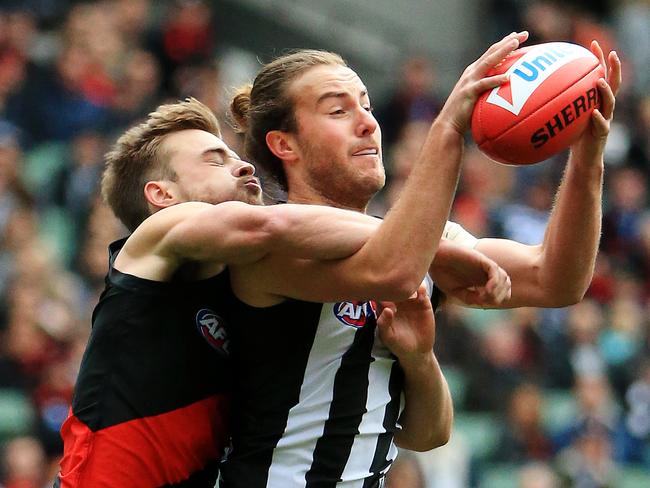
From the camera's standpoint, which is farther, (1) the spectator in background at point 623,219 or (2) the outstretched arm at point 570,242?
(1) the spectator in background at point 623,219

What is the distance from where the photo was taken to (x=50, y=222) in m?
10.8

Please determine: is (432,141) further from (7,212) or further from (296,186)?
(7,212)

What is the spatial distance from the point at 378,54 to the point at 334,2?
0.85 metres

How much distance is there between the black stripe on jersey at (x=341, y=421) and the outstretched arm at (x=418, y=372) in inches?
5.6

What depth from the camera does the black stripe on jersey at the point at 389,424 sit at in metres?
4.71

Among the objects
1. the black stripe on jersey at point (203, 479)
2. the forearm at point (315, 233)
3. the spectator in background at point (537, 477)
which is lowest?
the spectator in background at point (537, 477)

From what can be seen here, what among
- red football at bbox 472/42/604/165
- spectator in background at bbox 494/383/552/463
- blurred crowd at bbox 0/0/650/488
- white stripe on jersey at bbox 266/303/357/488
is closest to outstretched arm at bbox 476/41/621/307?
red football at bbox 472/42/604/165

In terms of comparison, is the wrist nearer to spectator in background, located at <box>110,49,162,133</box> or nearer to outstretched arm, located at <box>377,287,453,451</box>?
outstretched arm, located at <box>377,287,453,451</box>

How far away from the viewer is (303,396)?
457 centimetres

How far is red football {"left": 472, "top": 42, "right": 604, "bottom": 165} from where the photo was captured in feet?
14.0

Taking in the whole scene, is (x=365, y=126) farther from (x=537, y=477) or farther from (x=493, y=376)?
(x=493, y=376)

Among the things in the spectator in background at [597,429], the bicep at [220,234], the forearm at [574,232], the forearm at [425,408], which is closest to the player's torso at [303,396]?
the forearm at [425,408]

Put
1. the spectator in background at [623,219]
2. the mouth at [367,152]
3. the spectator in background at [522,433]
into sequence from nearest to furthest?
the mouth at [367,152]
the spectator in background at [522,433]
the spectator in background at [623,219]

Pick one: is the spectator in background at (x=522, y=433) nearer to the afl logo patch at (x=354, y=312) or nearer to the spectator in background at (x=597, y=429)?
the spectator in background at (x=597, y=429)
